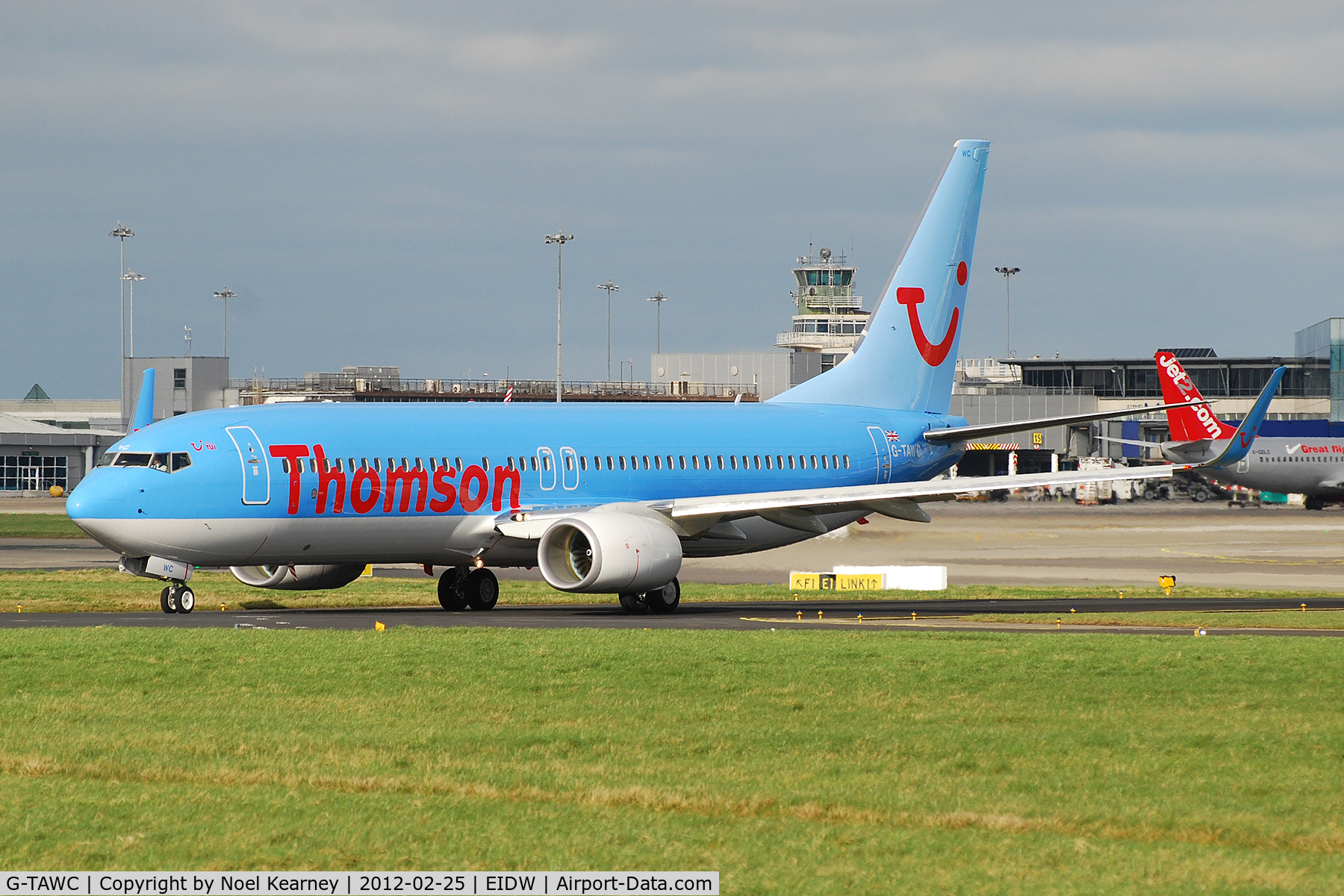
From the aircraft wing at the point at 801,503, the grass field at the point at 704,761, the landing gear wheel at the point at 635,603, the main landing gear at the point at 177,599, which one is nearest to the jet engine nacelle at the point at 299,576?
the main landing gear at the point at 177,599

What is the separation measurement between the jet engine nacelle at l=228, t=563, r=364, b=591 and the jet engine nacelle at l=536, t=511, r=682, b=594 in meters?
5.10

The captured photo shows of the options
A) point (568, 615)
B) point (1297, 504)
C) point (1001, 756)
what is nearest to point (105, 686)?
point (1001, 756)

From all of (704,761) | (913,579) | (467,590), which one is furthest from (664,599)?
(704,761)

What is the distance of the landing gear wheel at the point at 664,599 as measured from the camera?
3347 cm

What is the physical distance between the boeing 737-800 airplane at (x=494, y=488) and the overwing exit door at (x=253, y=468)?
31 mm

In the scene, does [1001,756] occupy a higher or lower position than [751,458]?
lower

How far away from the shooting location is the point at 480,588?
34.9 m

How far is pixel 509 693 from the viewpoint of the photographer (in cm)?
1784

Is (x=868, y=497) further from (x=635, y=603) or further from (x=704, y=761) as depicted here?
(x=704, y=761)

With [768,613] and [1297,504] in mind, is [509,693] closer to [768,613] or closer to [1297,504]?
[768,613]

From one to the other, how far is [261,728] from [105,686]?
3590 mm

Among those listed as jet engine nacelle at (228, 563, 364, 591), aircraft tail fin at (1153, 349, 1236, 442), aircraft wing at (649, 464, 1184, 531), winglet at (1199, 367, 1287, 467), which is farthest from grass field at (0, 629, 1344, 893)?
aircraft tail fin at (1153, 349, 1236, 442)

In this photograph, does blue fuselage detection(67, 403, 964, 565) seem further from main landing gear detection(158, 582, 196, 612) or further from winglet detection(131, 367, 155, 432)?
winglet detection(131, 367, 155, 432)

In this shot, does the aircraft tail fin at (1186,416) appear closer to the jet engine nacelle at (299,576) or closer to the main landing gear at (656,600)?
the main landing gear at (656,600)
